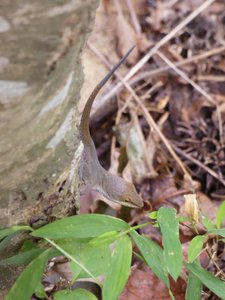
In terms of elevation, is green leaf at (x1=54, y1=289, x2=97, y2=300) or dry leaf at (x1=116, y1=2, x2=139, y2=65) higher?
dry leaf at (x1=116, y1=2, x2=139, y2=65)

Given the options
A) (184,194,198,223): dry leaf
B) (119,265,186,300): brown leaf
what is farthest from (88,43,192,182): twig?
(184,194,198,223): dry leaf

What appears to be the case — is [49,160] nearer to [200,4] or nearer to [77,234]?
[77,234]

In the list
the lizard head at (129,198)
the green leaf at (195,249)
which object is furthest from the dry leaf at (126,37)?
the green leaf at (195,249)

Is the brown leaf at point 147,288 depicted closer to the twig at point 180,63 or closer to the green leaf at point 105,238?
the green leaf at point 105,238

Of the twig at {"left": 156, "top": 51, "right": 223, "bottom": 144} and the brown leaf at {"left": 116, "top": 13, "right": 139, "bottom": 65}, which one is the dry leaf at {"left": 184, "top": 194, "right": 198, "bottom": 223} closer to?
the twig at {"left": 156, "top": 51, "right": 223, "bottom": 144}

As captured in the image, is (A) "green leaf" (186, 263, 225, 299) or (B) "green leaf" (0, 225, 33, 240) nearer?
(B) "green leaf" (0, 225, 33, 240)
